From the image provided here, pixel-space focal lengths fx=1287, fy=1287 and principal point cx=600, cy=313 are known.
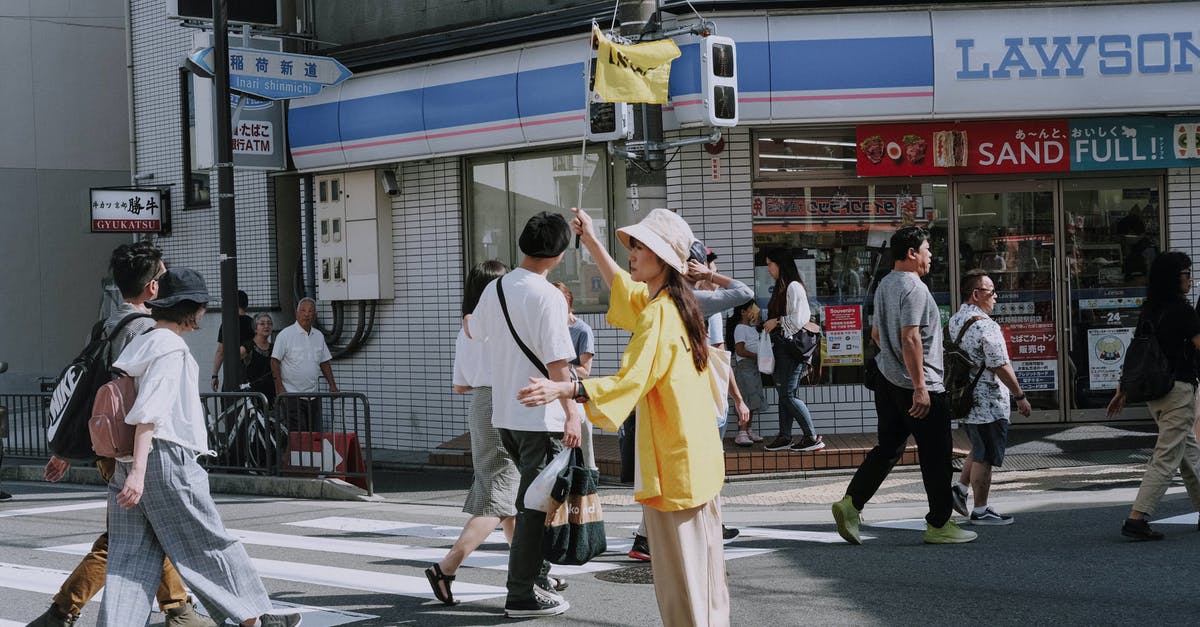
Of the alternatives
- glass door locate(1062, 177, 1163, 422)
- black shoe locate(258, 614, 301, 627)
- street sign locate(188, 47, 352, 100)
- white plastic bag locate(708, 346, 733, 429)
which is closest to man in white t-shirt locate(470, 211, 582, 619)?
white plastic bag locate(708, 346, 733, 429)

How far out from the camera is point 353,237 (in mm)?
15961

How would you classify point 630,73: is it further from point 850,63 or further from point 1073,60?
point 1073,60

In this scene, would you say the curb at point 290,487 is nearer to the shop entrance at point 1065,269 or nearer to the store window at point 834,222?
the store window at point 834,222

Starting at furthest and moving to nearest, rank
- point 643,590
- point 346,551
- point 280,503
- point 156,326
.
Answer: point 280,503 → point 346,551 → point 643,590 → point 156,326

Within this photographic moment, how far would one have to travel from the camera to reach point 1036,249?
13.4 m

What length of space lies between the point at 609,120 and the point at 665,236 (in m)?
5.36

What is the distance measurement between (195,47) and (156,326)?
31.0 feet

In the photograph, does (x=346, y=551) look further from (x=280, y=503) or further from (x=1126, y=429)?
(x=1126, y=429)

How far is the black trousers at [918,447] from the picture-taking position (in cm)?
838

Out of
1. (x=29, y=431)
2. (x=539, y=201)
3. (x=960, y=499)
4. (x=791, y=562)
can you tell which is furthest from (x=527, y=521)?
(x=29, y=431)

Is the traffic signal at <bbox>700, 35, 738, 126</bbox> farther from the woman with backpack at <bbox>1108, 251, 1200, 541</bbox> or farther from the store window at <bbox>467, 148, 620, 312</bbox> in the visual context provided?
the woman with backpack at <bbox>1108, 251, 1200, 541</bbox>

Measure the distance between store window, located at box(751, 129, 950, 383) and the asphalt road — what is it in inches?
80.4

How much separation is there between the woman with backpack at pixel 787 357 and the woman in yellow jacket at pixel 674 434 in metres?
7.00

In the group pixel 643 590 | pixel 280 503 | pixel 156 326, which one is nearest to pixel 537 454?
pixel 643 590
